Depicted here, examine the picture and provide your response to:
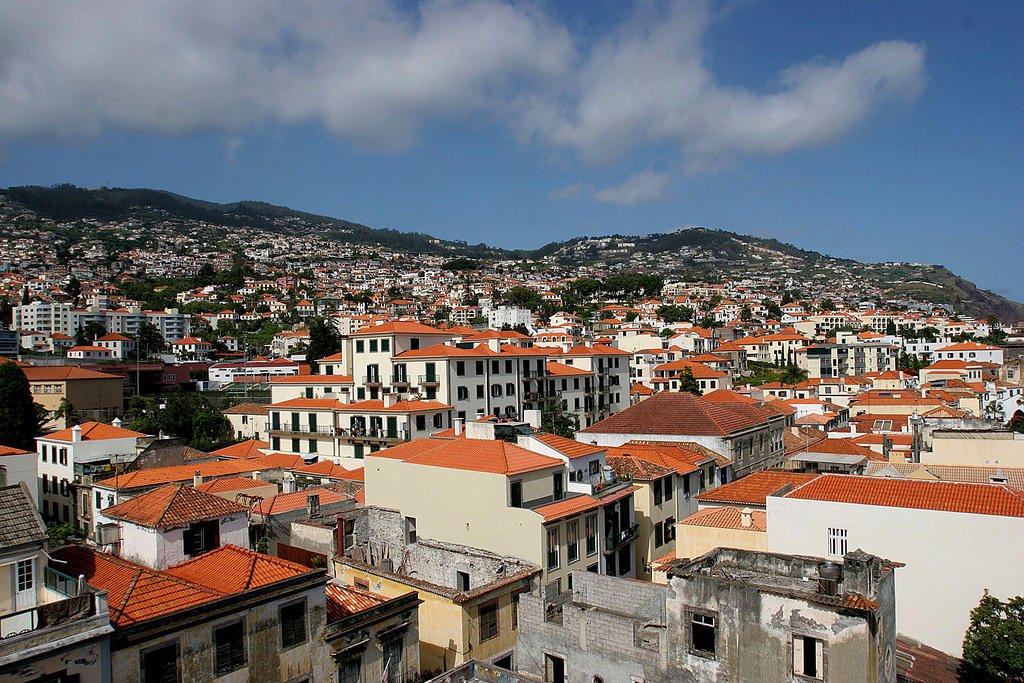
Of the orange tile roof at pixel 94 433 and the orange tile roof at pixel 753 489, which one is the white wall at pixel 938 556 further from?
the orange tile roof at pixel 94 433

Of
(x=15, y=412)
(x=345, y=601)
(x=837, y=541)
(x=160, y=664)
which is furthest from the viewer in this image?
(x=15, y=412)

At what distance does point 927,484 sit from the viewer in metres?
23.1

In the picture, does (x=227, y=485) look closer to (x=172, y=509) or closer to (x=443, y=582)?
(x=172, y=509)

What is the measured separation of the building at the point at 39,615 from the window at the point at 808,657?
44.3 ft

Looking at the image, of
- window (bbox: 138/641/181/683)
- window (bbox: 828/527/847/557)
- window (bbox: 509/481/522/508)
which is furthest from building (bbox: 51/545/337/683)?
window (bbox: 828/527/847/557)

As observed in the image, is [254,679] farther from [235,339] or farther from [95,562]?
[235,339]

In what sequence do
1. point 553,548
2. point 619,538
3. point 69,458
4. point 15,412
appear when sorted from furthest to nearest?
point 15,412 → point 69,458 → point 619,538 → point 553,548

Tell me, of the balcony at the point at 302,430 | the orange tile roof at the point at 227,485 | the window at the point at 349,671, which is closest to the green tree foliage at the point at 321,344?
the balcony at the point at 302,430

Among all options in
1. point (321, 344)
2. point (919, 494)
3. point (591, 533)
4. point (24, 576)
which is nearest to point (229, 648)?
point (24, 576)

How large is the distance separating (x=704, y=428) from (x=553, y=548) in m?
18.1

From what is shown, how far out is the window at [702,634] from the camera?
15.5 meters

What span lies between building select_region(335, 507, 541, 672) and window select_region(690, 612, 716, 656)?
6.88 m

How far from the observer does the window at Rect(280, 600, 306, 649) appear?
15922 mm

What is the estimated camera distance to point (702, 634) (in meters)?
15.7
